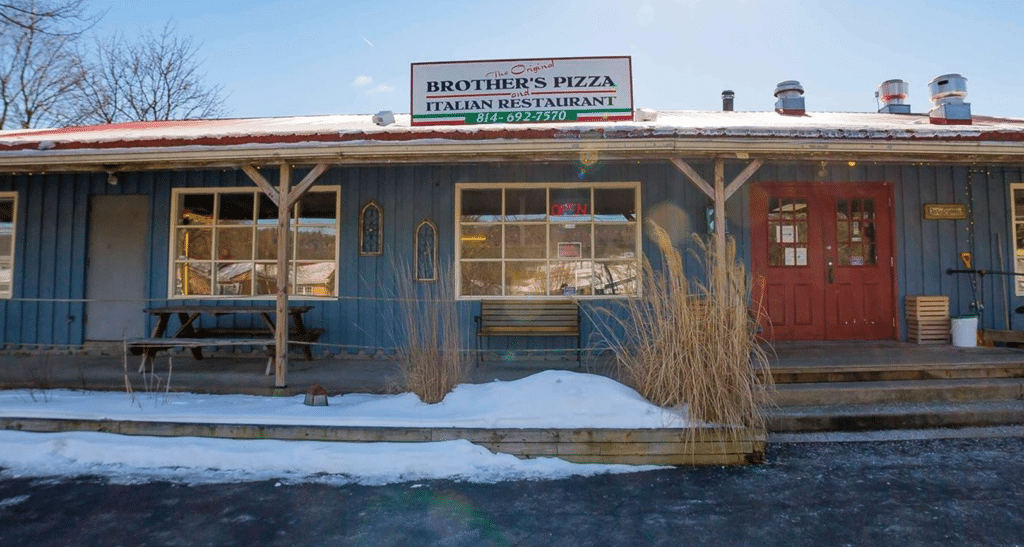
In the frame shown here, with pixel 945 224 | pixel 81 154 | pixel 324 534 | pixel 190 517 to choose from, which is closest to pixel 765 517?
pixel 324 534

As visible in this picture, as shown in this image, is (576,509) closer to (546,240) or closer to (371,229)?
(546,240)

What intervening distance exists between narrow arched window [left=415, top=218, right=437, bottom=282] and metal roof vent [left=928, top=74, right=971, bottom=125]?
253 inches

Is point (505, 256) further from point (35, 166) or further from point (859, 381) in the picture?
point (35, 166)

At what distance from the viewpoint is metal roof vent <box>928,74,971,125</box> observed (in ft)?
23.8

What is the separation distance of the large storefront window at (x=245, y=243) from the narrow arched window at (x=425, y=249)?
1012 mm

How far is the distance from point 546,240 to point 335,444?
377 cm

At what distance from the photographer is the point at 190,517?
296cm

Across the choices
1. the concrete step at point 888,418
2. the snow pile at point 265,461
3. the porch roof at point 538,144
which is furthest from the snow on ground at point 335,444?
the porch roof at point 538,144

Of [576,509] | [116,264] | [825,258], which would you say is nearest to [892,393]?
[825,258]

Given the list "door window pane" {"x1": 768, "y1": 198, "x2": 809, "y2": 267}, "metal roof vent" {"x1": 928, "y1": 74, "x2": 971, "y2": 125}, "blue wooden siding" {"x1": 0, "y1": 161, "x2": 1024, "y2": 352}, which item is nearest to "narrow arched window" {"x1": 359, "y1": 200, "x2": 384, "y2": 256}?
"blue wooden siding" {"x1": 0, "y1": 161, "x2": 1024, "y2": 352}

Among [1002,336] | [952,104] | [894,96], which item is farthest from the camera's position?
[894,96]

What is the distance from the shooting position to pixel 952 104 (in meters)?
7.27

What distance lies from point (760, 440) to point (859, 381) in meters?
1.75

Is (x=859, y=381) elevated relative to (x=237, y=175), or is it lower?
lower
